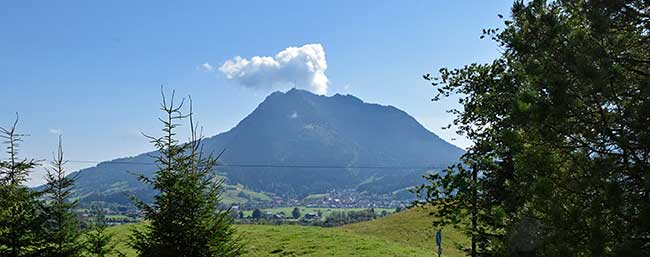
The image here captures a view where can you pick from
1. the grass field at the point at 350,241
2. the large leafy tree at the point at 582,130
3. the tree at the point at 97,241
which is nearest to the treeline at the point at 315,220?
the grass field at the point at 350,241

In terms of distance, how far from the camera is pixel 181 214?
13.0 meters

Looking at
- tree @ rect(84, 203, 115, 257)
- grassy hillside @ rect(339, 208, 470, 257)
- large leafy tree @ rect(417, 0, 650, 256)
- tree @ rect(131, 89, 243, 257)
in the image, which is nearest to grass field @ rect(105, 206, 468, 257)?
grassy hillside @ rect(339, 208, 470, 257)

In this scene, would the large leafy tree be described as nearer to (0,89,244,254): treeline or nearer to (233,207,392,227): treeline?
(0,89,244,254): treeline

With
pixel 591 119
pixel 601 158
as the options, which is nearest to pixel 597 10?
pixel 591 119

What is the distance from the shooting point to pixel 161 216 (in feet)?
42.9

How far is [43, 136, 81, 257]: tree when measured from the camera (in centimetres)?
1608

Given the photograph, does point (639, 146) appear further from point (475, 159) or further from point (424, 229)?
point (424, 229)

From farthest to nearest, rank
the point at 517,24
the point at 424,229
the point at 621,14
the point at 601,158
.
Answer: the point at 424,229 < the point at 517,24 < the point at 621,14 < the point at 601,158

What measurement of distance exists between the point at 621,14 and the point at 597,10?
724 mm

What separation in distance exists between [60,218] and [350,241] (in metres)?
17.5

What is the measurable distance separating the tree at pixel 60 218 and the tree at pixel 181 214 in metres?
4.17

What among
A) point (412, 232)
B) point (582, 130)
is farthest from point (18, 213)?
point (412, 232)

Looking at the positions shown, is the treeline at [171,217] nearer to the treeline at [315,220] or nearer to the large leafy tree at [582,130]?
the large leafy tree at [582,130]

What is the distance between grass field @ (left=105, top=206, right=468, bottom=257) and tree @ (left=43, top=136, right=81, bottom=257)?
4021 mm
